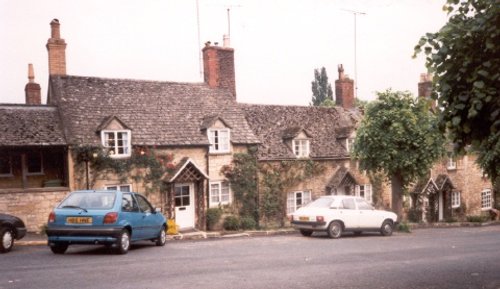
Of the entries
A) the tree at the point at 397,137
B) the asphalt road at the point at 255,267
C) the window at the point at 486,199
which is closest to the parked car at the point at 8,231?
the asphalt road at the point at 255,267

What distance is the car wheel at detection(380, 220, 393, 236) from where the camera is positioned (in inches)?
846

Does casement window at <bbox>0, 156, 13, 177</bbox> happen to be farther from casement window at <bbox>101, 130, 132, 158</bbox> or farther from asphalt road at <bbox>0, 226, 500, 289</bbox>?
asphalt road at <bbox>0, 226, 500, 289</bbox>

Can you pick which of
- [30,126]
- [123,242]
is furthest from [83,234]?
[30,126]

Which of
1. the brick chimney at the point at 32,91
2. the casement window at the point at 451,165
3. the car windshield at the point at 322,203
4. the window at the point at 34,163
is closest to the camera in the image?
the car windshield at the point at 322,203

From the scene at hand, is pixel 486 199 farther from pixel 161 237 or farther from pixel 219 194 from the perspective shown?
pixel 161 237

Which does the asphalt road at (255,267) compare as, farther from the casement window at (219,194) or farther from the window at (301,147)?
the window at (301,147)

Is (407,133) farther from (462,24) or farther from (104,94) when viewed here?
(462,24)

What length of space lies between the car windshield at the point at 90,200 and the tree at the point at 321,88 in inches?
2001

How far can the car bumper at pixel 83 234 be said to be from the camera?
12.7 metres

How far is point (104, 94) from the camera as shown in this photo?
24875mm

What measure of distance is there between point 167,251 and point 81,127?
10.1 m

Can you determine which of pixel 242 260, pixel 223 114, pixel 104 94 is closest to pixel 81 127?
pixel 104 94

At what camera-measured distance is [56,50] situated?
24516 millimetres

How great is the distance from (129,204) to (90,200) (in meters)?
1.16
